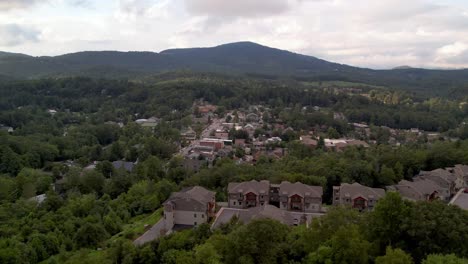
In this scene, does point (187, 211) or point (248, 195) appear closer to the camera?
point (187, 211)

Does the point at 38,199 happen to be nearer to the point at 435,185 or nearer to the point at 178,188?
the point at 178,188

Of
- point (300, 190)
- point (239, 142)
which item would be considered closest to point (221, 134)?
point (239, 142)

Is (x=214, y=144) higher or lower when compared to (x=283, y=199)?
lower

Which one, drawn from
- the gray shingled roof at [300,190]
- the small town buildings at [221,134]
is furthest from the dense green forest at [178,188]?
the small town buildings at [221,134]

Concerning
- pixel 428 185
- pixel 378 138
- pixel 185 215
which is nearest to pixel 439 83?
pixel 378 138

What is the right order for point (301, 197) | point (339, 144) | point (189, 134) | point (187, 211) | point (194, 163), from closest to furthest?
point (187, 211)
point (301, 197)
point (194, 163)
point (339, 144)
point (189, 134)

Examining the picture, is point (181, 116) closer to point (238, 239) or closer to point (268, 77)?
point (238, 239)

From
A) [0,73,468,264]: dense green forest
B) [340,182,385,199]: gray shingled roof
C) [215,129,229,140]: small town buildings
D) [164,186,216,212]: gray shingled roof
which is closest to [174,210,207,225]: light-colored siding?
[164,186,216,212]: gray shingled roof
